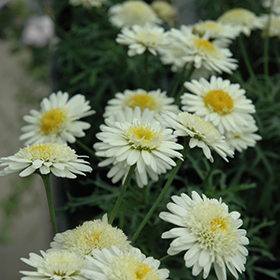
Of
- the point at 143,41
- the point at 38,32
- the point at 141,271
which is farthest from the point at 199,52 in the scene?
the point at 38,32


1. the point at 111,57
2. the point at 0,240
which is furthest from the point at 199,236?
the point at 0,240

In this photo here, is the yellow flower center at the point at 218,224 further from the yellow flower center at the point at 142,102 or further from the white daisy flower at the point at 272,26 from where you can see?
the white daisy flower at the point at 272,26

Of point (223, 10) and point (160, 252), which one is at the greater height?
point (223, 10)

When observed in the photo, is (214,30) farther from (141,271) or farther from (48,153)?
(141,271)

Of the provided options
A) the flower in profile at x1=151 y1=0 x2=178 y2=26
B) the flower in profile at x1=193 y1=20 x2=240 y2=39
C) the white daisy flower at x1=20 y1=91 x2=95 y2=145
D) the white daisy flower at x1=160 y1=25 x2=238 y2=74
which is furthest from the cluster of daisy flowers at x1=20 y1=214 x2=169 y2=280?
the flower in profile at x1=151 y1=0 x2=178 y2=26

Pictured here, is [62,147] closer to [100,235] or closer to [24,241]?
[100,235]

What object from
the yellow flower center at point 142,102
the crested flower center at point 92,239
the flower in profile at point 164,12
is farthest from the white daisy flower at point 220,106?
the flower in profile at point 164,12
